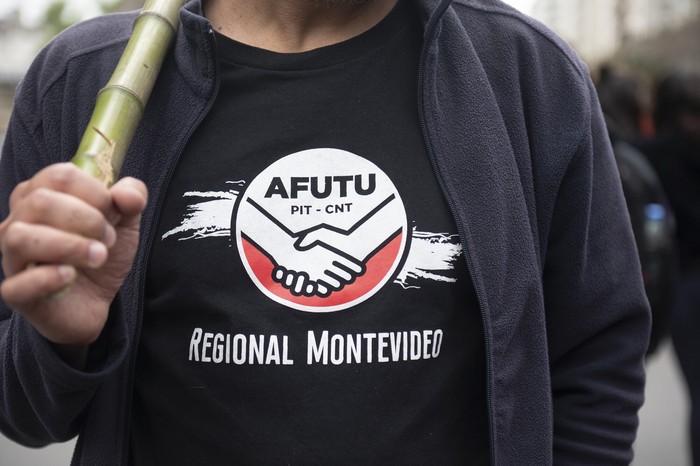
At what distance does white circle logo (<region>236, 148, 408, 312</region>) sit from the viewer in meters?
1.60

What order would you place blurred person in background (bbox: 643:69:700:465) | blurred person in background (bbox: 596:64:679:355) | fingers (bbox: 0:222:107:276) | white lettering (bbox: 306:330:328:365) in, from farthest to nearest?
blurred person in background (bbox: 643:69:700:465), blurred person in background (bbox: 596:64:679:355), white lettering (bbox: 306:330:328:365), fingers (bbox: 0:222:107:276)

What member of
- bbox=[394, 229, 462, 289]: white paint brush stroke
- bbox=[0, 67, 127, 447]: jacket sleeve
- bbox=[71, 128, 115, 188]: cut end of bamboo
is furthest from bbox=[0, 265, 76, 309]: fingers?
bbox=[394, 229, 462, 289]: white paint brush stroke

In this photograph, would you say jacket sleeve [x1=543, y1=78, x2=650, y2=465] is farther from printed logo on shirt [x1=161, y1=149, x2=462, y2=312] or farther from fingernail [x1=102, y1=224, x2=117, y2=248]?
fingernail [x1=102, y1=224, x2=117, y2=248]

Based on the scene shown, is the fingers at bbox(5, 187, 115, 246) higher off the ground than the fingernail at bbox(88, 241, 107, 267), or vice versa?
the fingers at bbox(5, 187, 115, 246)

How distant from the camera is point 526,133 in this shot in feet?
5.66

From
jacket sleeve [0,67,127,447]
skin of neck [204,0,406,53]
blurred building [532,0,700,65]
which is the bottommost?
jacket sleeve [0,67,127,447]

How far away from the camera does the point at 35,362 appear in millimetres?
1518

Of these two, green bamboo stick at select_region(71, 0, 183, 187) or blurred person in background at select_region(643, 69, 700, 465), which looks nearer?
green bamboo stick at select_region(71, 0, 183, 187)

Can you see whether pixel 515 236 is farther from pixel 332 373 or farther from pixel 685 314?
pixel 685 314

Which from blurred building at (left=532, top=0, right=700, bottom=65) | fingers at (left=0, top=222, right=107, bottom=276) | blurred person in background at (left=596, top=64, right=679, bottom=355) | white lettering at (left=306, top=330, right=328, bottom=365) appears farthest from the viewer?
blurred building at (left=532, top=0, right=700, bottom=65)

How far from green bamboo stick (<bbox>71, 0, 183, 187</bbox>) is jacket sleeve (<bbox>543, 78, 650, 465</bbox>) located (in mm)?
749

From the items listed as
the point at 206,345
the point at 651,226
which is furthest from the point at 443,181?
the point at 651,226

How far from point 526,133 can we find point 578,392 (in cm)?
50

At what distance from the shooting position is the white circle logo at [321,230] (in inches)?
62.9
